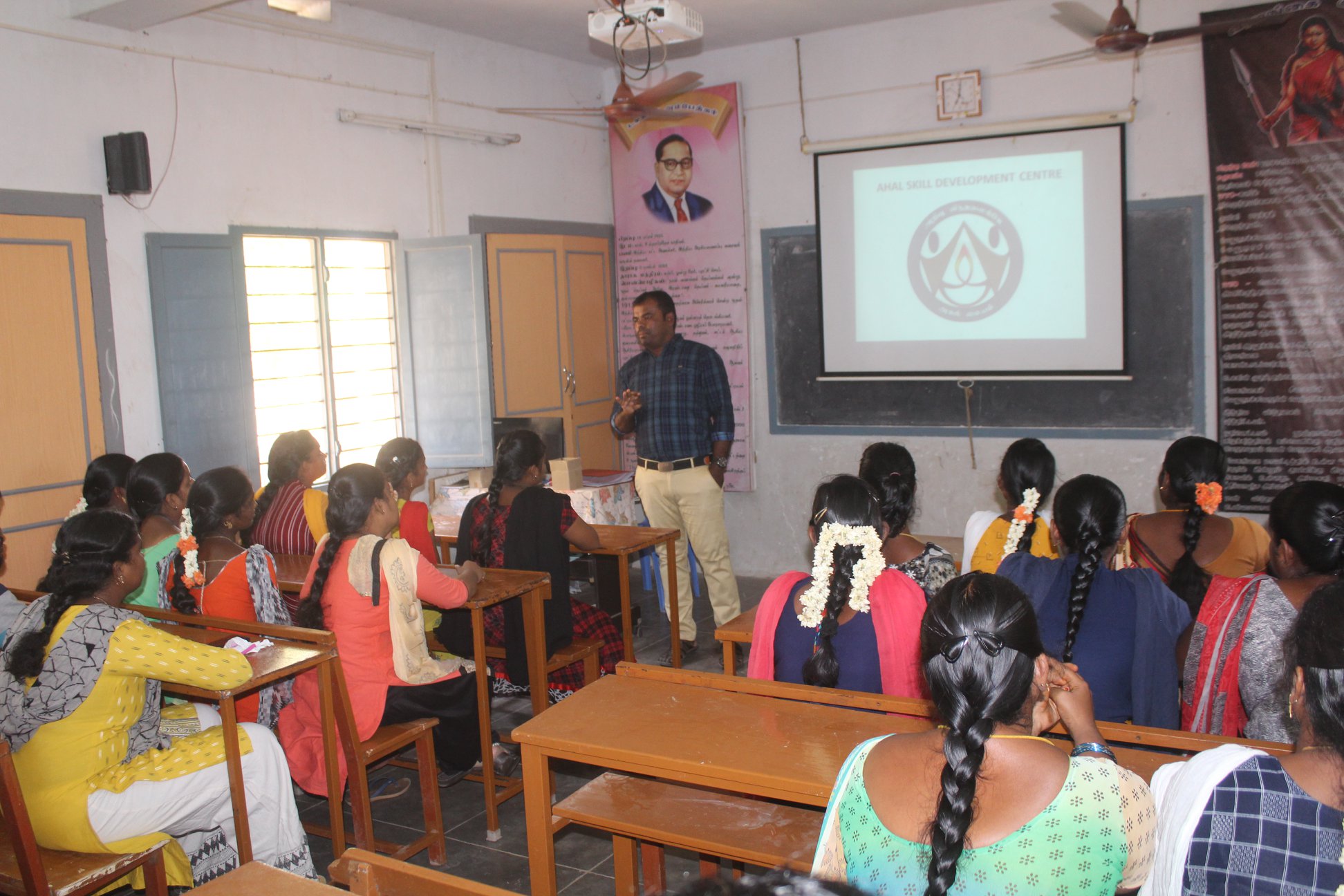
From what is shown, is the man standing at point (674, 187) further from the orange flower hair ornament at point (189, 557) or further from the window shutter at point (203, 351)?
the orange flower hair ornament at point (189, 557)

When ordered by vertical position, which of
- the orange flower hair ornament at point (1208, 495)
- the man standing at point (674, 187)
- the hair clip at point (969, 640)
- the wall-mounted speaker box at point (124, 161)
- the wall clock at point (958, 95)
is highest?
the wall clock at point (958, 95)

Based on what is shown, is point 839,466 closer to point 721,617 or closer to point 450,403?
point 721,617

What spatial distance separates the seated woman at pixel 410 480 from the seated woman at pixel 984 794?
269cm

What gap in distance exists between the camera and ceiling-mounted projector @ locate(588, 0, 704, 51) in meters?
4.35

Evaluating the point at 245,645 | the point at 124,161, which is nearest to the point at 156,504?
the point at 245,645

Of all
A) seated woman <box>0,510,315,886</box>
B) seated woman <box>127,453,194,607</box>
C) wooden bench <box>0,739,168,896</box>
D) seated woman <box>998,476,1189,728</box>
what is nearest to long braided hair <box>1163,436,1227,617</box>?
seated woman <box>998,476,1189,728</box>

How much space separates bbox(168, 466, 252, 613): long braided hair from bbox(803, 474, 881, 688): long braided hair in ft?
6.15

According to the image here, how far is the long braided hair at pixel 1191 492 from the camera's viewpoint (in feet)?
9.68

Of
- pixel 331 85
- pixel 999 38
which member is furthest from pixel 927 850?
pixel 999 38

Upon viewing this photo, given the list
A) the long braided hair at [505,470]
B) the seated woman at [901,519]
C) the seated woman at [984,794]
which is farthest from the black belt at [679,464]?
the seated woman at [984,794]

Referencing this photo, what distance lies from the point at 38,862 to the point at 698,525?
10.9 feet

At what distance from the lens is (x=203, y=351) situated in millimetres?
4652

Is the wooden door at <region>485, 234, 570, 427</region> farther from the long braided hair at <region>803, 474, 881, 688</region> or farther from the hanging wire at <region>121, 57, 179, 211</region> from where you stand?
the long braided hair at <region>803, 474, 881, 688</region>

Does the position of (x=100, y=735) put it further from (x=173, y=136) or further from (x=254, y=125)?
(x=254, y=125)
